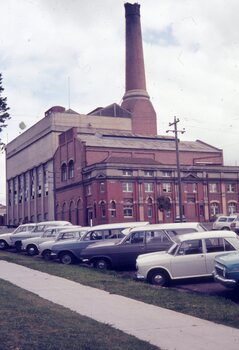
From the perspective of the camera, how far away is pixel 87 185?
64812mm

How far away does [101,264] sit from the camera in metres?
18.7

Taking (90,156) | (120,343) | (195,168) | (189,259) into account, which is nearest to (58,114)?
(90,156)

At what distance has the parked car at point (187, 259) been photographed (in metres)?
14.5

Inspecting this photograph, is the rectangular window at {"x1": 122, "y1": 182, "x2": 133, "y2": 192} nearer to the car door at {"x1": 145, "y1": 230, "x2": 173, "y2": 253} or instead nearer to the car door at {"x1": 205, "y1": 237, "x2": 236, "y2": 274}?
the car door at {"x1": 145, "y1": 230, "x2": 173, "y2": 253}

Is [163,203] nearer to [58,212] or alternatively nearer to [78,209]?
[78,209]

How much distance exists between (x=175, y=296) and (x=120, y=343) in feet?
16.2

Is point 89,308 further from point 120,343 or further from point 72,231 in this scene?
point 72,231

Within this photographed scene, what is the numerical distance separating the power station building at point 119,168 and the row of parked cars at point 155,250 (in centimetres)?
3424

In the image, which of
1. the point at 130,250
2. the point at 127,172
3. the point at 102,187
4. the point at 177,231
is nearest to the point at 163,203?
the point at 127,172

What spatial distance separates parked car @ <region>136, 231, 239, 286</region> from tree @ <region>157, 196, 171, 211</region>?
1807 inches

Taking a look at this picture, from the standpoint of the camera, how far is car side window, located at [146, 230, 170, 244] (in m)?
17.8

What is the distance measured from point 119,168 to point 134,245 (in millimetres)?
43260

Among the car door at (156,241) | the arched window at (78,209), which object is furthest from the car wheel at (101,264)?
the arched window at (78,209)

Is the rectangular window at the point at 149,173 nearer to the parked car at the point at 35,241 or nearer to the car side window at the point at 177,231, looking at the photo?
the parked car at the point at 35,241
